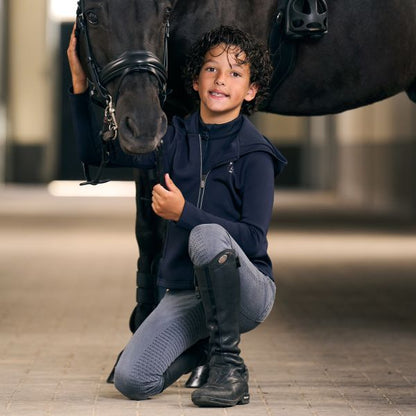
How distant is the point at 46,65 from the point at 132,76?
26.3 meters

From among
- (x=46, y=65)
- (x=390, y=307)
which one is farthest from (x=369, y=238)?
(x=46, y=65)

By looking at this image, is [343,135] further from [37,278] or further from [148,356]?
[148,356]

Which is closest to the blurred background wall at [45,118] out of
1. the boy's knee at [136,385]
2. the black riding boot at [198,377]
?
the black riding boot at [198,377]

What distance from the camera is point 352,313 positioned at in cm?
729

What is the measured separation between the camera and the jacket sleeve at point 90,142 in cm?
436

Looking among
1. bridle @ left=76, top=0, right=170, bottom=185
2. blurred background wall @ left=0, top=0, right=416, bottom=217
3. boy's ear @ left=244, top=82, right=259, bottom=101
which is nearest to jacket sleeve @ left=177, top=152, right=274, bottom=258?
boy's ear @ left=244, top=82, right=259, bottom=101

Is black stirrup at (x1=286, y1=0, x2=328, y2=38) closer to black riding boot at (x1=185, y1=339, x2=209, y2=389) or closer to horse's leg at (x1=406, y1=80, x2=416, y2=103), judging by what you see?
horse's leg at (x1=406, y1=80, x2=416, y2=103)

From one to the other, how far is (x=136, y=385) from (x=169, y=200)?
649 millimetres

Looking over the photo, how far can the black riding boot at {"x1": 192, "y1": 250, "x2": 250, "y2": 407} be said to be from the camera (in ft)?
13.4

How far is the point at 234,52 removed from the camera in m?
4.32

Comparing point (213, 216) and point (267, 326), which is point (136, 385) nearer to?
point (213, 216)

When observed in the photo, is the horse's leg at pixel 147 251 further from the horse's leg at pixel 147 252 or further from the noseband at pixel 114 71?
the noseband at pixel 114 71

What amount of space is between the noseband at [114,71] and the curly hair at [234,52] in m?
0.12

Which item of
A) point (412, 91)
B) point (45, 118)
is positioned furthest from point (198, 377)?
point (45, 118)
